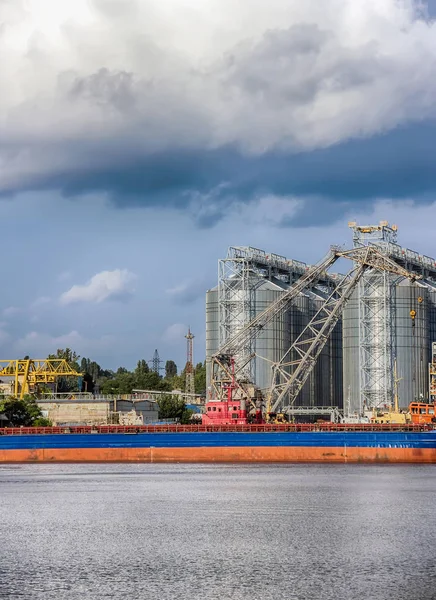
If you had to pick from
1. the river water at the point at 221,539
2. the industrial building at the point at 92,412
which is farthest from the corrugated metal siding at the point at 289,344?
the river water at the point at 221,539

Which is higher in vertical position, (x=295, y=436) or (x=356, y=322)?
(x=356, y=322)

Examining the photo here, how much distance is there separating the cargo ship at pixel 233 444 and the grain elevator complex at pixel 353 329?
24.4m

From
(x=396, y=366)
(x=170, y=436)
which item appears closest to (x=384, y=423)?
(x=170, y=436)

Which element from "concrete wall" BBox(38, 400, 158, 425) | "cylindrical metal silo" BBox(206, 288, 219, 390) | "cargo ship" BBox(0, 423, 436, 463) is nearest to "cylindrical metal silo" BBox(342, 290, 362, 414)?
"cylindrical metal silo" BBox(206, 288, 219, 390)

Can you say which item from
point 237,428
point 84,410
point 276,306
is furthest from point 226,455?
point 84,410

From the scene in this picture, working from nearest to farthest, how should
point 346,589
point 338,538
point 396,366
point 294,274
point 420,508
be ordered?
1. point 346,589
2. point 338,538
3. point 420,508
4. point 396,366
5. point 294,274

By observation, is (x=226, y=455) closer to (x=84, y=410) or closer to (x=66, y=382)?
(x=84, y=410)

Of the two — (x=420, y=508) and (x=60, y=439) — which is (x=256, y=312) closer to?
(x=60, y=439)

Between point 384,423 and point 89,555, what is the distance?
181ft

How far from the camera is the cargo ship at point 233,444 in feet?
264

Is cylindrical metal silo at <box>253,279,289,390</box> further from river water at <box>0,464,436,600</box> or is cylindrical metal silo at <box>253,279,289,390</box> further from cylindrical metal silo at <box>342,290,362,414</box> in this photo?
river water at <box>0,464,436,600</box>

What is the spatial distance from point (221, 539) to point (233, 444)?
151ft

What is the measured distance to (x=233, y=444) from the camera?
83.2 m

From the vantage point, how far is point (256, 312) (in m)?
121
